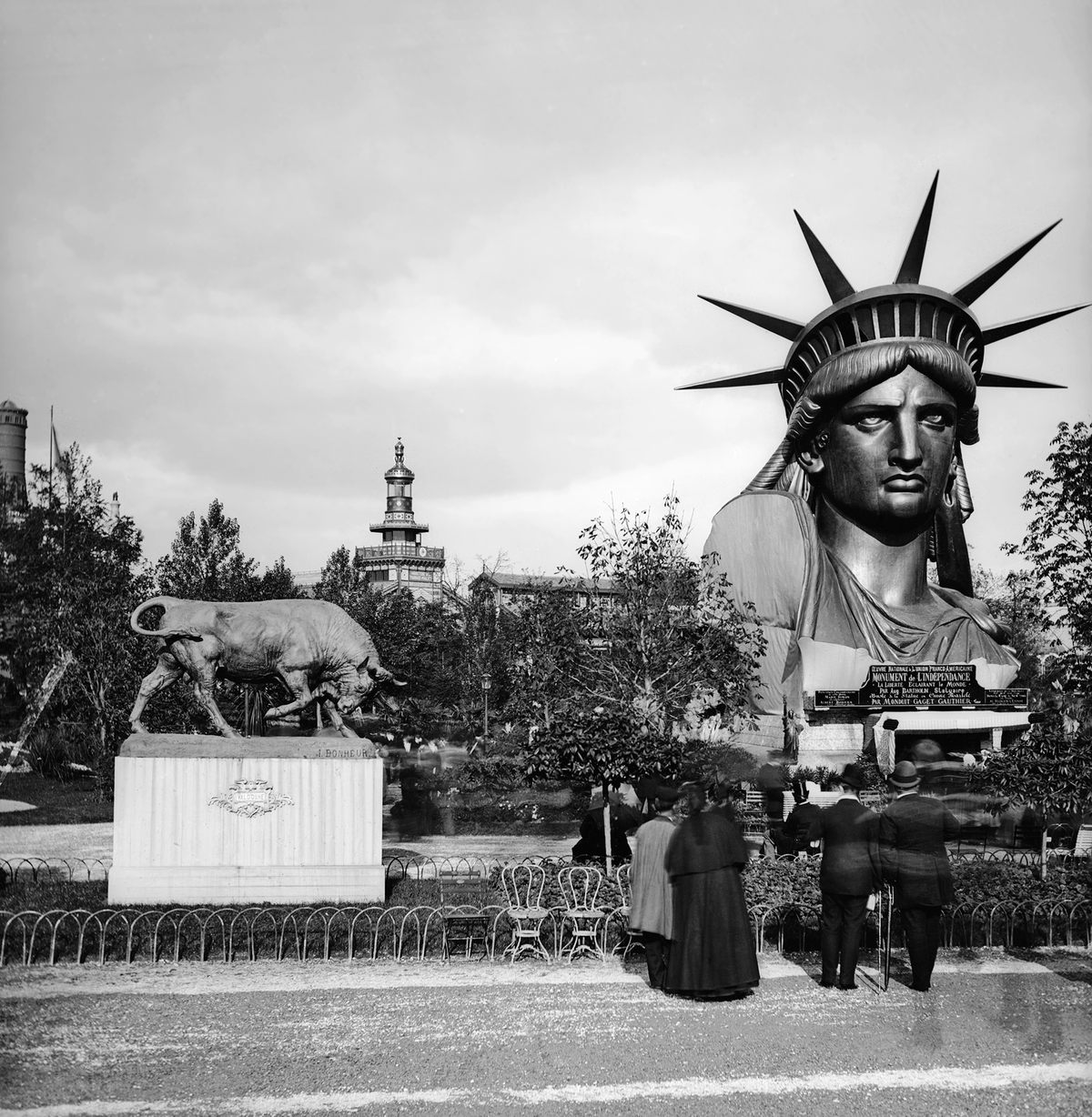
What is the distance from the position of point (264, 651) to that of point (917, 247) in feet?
70.2

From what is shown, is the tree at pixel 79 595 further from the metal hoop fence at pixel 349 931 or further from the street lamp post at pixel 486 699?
the metal hoop fence at pixel 349 931

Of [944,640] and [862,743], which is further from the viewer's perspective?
[944,640]

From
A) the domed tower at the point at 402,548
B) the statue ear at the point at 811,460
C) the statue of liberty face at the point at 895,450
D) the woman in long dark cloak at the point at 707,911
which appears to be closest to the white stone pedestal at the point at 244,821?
the woman in long dark cloak at the point at 707,911

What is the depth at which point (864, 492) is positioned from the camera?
2981cm

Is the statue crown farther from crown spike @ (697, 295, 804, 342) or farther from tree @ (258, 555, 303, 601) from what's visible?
tree @ (258, 555, 303, 601)

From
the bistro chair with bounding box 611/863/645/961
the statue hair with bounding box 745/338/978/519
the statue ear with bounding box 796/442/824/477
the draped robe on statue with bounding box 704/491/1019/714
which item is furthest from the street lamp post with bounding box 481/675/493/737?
the bistro chair with bounding box 611/863/645/961

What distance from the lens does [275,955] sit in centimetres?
1055

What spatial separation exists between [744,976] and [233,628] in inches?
296

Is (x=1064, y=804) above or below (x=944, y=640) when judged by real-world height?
below

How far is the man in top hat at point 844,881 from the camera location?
Answer: 9445mm

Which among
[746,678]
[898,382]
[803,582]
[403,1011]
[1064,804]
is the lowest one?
[403,1011]

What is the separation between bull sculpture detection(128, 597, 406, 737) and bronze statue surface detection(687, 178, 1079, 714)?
51.5ft

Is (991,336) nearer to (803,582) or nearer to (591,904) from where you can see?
(803,582)

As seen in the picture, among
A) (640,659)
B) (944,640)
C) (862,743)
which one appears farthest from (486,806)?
(944,640)
